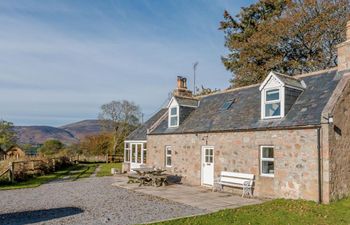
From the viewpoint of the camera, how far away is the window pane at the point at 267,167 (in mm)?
13888

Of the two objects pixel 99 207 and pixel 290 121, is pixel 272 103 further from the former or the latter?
pixel 99 207

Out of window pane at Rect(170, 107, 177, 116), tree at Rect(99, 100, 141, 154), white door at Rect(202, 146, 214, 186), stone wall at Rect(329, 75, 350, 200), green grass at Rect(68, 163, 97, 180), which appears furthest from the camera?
tree at Rect(99, 100, 141, 154)

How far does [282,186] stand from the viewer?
13.1m

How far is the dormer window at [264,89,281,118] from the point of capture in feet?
47.2

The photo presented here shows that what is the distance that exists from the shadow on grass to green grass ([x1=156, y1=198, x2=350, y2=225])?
3763 millimetres

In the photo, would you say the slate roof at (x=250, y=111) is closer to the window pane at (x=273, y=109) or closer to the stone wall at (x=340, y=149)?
the window pane at (x=273, y=109)

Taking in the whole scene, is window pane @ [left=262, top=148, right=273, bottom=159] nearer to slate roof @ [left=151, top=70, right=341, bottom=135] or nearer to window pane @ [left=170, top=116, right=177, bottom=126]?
slate roof @ [left=151, top=70, right=341, bottom=135]

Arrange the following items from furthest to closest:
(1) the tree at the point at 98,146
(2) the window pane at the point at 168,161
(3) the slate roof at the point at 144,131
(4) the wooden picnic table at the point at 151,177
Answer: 1. (1) the tree at the point at 98,146
2. (3) the slate roof at the point at 144,131
3. (2) the window pane at the point at 168,161
4. (4) the wooden picnic table at the point at 151,177

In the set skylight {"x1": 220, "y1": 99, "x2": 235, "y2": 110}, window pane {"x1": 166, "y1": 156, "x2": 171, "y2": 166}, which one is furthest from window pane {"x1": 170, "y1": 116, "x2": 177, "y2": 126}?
skylight {"x1": 220, "y1": 99, "x2": 235, "y2": 110}

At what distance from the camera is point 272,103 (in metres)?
14.7

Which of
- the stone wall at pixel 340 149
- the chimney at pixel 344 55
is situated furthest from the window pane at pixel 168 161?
the chimney at pixel 344 55

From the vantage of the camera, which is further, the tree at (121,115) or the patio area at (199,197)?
the tree at (121,115)

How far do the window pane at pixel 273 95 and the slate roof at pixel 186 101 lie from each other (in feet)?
23.8

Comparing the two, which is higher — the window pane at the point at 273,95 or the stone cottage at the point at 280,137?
the window pane at the point at 273,95
